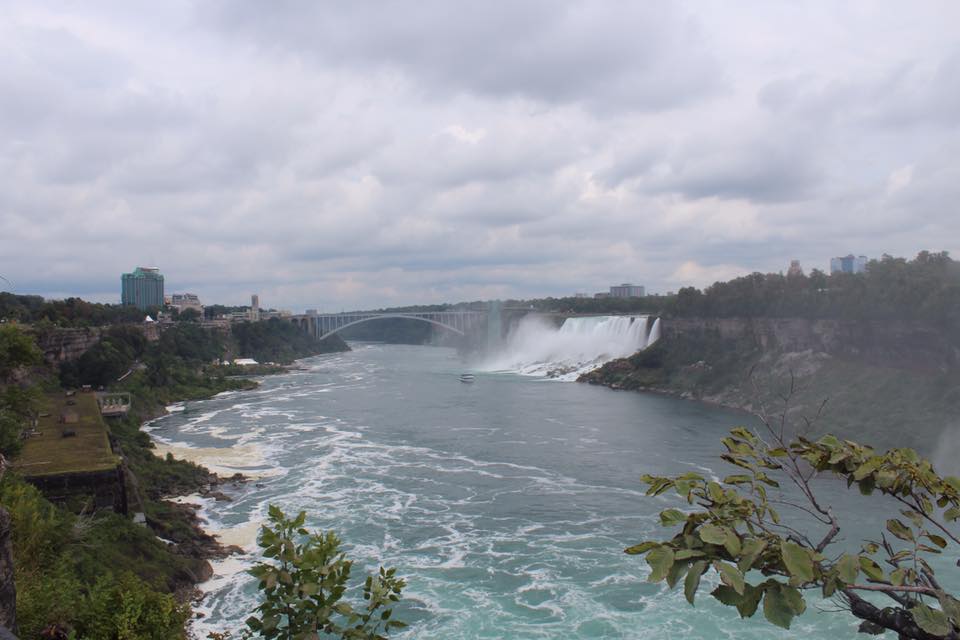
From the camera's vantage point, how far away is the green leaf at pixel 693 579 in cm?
108

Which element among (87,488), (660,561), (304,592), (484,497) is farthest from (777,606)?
(484,497)

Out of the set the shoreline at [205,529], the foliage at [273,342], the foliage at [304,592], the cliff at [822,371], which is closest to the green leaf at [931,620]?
the foliage at [304,592]

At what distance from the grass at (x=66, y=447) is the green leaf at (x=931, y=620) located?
8417 millimetres

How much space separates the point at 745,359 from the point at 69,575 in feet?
70.5

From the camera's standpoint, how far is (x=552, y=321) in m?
37.9

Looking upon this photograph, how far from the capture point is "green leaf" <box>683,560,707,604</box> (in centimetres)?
108

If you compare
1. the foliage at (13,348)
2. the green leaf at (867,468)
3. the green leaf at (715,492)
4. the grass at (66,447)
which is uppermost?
the green leaf at (867,468)

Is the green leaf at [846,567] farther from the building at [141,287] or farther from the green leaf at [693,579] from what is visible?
the building at [141,287]

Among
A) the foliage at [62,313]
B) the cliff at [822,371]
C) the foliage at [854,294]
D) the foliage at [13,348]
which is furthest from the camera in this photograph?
the foliage at [62,313]

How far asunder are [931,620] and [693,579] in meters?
0.45

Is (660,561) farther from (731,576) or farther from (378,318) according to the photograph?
(378,318)

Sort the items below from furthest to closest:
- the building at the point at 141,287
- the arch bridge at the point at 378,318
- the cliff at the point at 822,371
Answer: the building at the point at 141,287, the arch bridge at the point at 378,318, the cliff at the point at 822,371

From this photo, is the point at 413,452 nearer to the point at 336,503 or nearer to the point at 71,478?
the point at 336,503

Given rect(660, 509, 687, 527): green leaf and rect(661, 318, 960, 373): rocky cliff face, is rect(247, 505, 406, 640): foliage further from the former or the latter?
rect(661, 318, 960, 373): rocky cliff face
